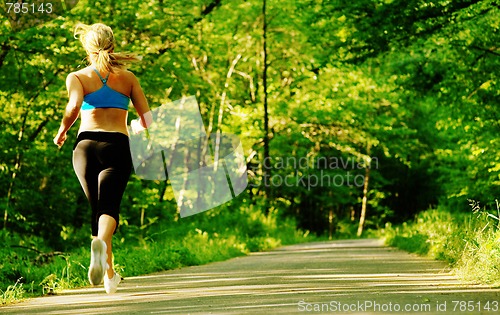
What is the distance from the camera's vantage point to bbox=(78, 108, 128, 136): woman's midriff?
5.99 m

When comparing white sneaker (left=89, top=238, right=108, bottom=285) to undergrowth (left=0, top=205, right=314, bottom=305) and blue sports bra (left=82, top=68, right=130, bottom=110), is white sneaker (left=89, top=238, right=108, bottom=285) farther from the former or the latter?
undergrowth (left=0, top=205, right=314, bottom=305)

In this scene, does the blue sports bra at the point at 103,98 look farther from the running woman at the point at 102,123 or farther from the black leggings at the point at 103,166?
the black leggings at the point at 103,166

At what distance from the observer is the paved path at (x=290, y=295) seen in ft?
20.2

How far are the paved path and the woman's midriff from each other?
1.46m

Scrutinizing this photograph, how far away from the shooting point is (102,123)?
5988mm

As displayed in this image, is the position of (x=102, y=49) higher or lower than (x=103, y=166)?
higher

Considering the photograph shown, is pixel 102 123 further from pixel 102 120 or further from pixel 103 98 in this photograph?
pixel 103 98

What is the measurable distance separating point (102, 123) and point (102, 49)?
21.5 inches

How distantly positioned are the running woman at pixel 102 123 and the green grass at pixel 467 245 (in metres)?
3.52

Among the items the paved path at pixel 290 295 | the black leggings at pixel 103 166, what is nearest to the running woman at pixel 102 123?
the black leggings at pixel 103 166

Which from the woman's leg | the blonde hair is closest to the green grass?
the woman's leg

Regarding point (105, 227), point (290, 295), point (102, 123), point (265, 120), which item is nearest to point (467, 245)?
point (290, 295)

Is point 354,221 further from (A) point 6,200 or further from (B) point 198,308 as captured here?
(B) point 198,308

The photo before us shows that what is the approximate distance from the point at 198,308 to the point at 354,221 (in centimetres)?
5570
